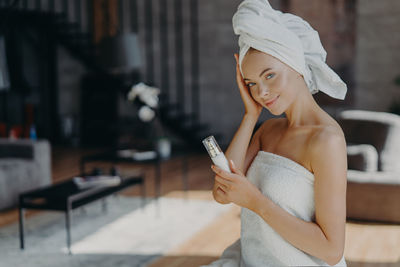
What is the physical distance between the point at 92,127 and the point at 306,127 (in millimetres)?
8053

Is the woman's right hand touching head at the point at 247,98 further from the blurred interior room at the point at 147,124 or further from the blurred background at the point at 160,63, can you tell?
the blurred background at the point at 160,63

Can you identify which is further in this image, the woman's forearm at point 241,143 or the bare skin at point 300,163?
the woman's forearm at point 241,143

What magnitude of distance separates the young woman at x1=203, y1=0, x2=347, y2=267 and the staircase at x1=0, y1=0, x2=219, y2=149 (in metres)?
6.79

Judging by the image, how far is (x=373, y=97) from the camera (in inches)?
291

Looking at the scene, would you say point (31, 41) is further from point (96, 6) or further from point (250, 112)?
point (250, 112)

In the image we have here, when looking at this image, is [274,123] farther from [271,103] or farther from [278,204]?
[278,204]

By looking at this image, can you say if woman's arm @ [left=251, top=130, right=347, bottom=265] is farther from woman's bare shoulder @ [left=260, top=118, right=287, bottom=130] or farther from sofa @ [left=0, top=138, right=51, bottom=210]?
sofa @ [left=0, top=138, right=51, bottom=210]

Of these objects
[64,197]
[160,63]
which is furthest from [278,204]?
[160,63]

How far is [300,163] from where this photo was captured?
3.85 feet

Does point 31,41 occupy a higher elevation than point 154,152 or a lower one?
higher

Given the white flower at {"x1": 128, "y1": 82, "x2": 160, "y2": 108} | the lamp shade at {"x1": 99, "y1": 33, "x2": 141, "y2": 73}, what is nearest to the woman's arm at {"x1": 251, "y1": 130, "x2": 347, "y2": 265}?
the white flower at {"x1": 128, "y1": 82, "x2": 160, "y2": 108}

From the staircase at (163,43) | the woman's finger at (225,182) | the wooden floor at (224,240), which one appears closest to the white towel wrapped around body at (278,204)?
the woman's finger at (225,182)

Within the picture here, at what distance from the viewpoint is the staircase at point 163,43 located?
27.1 ft

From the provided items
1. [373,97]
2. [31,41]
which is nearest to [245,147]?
[373,97]
